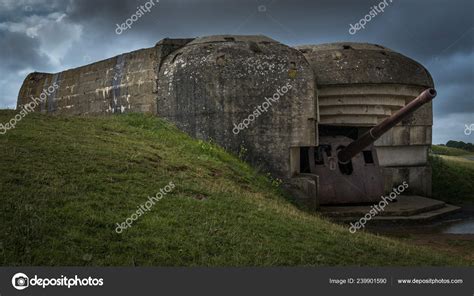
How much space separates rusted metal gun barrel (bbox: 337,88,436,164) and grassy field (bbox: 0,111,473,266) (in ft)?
10.5

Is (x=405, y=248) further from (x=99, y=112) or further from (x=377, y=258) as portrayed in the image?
(x=99, y=112)

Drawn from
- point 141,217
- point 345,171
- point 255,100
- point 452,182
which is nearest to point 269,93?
point 255,100

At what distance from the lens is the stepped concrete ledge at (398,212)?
1116 cm

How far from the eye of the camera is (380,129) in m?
11.3

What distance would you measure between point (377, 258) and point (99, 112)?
11.0m

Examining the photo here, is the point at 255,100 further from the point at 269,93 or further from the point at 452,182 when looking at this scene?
the point at 452,182

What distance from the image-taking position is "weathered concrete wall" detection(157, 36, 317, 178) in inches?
456

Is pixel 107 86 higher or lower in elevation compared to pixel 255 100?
higher

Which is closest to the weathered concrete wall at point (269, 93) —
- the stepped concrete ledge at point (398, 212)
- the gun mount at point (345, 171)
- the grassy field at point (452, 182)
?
the gun mount at point (345, 171)

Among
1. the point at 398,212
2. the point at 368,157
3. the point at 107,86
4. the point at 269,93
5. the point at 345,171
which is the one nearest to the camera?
the point at 398,212

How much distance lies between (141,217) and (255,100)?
6.01 metres

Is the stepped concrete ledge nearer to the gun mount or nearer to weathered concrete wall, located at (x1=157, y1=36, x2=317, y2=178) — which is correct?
the gun mount

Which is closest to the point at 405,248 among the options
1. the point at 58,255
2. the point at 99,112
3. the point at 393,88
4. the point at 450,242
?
the point at 450,242

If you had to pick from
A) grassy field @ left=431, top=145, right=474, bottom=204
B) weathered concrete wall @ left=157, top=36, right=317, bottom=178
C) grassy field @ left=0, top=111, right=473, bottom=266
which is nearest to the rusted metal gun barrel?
weathered concrete wall @ left=157, top=36, right=317, bottom=178
